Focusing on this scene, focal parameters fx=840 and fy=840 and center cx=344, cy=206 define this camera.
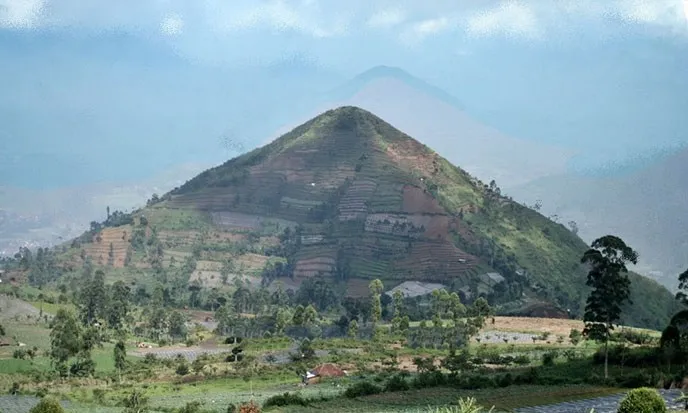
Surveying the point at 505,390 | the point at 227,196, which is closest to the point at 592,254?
the point at 505,390

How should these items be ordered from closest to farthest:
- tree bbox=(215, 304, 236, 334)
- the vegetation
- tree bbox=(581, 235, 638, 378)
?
tree bbox=(581, 235, 638, 378), the vegetation, tree bbox=(215, 304, 236, 334)

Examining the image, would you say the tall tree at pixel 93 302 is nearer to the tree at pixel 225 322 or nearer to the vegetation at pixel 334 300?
the vegetation at pixel 334 300

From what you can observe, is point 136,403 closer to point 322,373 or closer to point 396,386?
point 396,386

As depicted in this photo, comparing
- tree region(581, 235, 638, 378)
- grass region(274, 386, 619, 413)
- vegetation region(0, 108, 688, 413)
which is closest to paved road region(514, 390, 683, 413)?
grass region(274, 386, 619, 413)

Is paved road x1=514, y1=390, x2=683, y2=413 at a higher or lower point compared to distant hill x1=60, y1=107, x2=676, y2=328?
lower

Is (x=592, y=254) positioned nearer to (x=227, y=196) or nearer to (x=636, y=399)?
(x=636, y=399)

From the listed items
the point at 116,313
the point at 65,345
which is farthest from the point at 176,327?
the point at 65,345

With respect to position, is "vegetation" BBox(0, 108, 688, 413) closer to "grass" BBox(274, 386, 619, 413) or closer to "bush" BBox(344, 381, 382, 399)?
"bush" BBox(344, 381, 382, 399)
